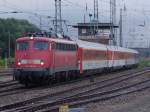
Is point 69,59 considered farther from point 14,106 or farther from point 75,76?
point 14,106

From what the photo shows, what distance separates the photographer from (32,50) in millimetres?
29516

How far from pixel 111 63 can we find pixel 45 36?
2496 cm

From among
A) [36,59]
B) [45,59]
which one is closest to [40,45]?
[36,59]

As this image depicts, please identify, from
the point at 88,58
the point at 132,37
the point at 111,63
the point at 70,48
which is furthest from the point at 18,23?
the point at 70,48

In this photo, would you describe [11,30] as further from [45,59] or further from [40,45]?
[45,59]

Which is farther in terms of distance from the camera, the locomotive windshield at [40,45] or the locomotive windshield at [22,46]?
the locomotive windshield at [22,46]

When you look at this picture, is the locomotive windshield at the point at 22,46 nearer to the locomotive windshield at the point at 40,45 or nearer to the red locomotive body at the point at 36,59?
the red locomotive body at the point at 36,59

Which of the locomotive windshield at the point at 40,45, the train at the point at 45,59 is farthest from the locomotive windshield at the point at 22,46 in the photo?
the locomotive windshield at the point at 40,45

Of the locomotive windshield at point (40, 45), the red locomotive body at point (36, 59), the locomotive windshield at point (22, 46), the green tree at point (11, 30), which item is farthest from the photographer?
the green tree at point (11, 30)

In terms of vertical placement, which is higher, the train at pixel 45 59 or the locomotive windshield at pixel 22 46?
the locomotive windshield at pixel 22 46

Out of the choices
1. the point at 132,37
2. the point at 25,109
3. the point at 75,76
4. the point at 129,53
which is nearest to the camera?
the point at 25,109

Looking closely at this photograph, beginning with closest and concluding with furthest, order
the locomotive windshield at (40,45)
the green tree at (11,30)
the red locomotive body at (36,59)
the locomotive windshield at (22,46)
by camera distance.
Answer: the red locomotive body at (36,59)
the locomotive windshield at (40,45)
the locomotive windshield at (22,46)
the green tree at (11,30)

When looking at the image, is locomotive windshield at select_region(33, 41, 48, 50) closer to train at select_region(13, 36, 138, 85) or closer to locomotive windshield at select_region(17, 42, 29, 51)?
train at select_region(13, 36, 138, 85)

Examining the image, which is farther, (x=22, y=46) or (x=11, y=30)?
(x=11, y=30)
